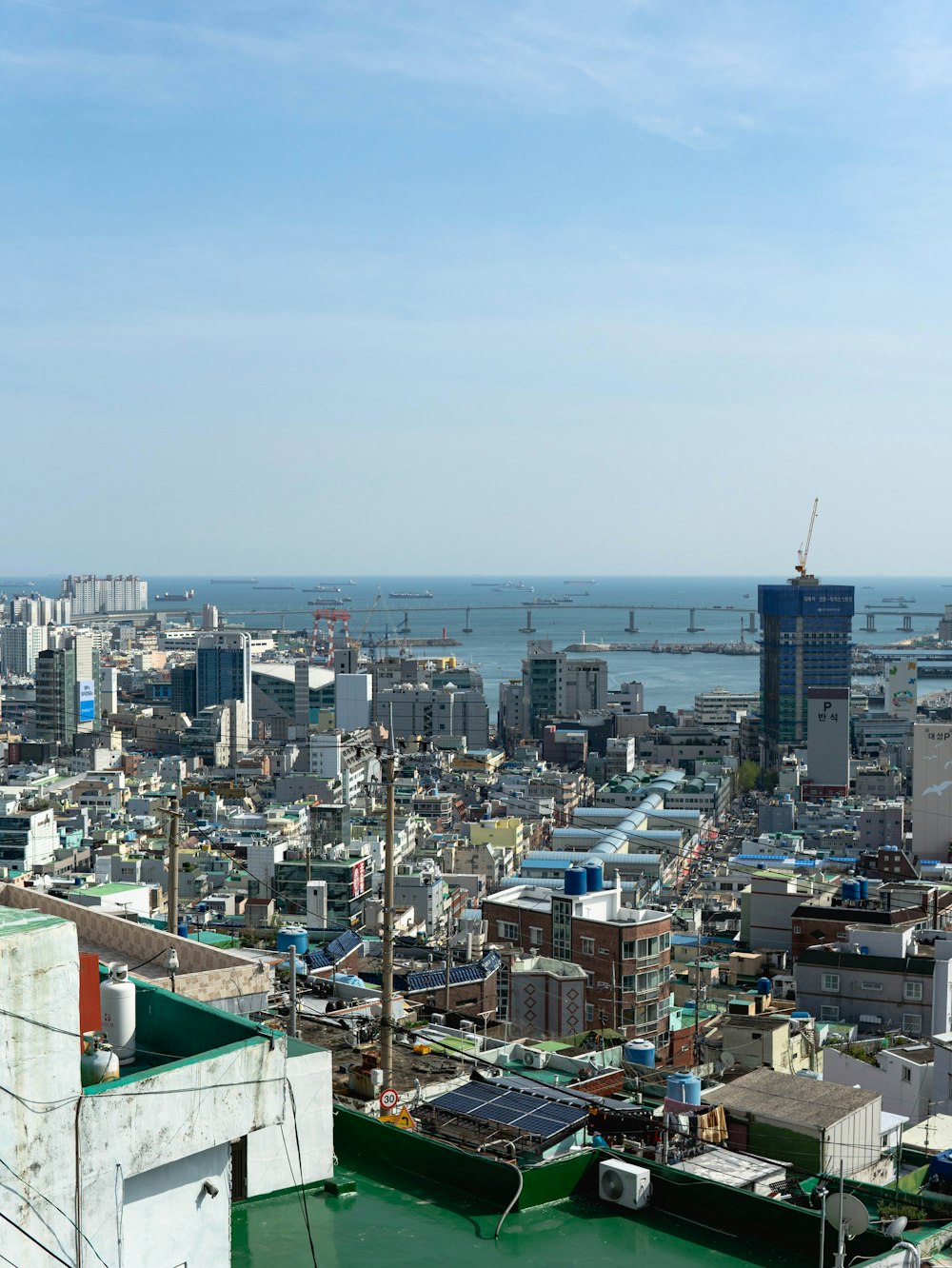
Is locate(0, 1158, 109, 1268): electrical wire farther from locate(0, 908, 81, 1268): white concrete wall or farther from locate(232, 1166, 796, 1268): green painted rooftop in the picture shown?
locate(232, 1166, 796, 1268): green painted rooftop

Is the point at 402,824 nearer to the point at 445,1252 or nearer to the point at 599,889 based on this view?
the point at 599,889

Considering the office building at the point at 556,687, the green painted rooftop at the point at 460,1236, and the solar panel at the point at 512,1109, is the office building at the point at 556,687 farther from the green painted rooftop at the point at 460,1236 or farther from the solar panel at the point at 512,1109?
the green painted rooftop at the point at 460,1236

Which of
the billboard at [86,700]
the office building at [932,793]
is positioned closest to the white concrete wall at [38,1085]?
→ the office building at [932,793]

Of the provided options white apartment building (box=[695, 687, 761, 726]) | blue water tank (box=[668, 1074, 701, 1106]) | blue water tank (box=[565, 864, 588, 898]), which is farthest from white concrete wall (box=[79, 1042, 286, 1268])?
white apartment building (box=[695, 687, 761, 726])

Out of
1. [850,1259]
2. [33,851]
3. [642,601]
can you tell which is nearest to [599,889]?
[850,1259]

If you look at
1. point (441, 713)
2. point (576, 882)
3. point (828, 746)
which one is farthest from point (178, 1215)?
point (441, 713)

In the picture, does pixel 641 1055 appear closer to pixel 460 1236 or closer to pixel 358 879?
pixel 460 1236
